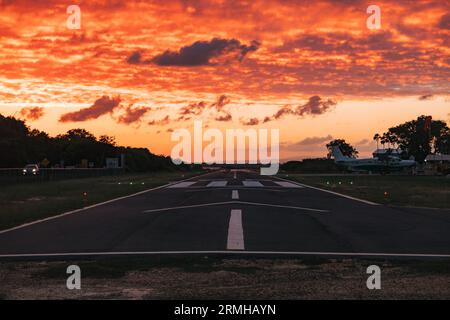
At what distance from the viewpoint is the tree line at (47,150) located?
3615 inches

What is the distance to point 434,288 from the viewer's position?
7305 mm

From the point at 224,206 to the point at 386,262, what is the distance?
11975 millimetres

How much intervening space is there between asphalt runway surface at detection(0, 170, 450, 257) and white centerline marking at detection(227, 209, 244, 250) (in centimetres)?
2

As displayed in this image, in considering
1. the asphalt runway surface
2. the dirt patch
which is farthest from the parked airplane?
the dirt patch

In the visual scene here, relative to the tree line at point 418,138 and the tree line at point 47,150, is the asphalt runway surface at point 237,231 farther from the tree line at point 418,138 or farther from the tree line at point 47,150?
the tree line at point 418,138

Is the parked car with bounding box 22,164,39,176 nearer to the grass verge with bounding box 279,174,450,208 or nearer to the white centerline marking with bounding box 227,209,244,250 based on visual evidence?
the grass verge with bounding box 279,174,450,208

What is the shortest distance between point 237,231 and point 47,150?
116 m

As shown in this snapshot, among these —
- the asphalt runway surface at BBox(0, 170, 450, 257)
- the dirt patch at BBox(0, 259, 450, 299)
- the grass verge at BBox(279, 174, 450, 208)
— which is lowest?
the grass verge at BBox(279, 174, 450, 208)

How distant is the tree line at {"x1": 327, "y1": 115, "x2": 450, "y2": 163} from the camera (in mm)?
145750

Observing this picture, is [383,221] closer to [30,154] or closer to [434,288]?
[434,288]

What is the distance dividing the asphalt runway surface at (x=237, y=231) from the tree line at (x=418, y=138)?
131m
